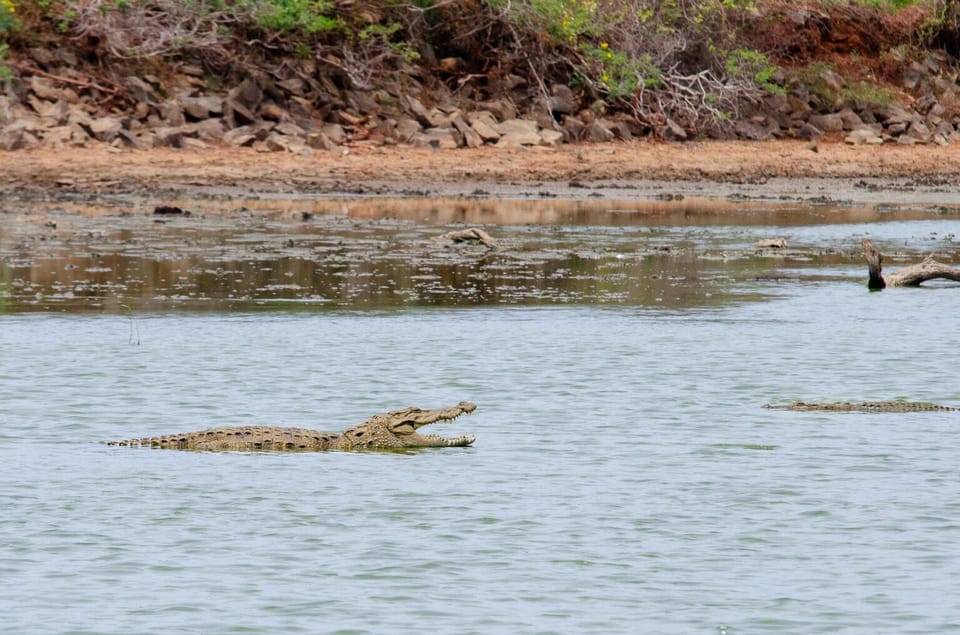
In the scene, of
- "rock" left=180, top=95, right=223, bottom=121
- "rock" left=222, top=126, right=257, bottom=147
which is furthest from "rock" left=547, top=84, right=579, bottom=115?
"rock" left=180, top=95, right=223, bottom=121

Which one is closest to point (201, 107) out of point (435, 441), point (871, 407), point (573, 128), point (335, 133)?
point (335, 133)

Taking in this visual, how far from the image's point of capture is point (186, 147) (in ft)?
94.6

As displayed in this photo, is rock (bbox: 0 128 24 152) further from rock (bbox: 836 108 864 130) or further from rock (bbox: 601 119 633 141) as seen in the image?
rock (bbox: 836 108 864 130)

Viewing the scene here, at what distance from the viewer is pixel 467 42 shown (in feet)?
115

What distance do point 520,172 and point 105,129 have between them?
23.1 feet

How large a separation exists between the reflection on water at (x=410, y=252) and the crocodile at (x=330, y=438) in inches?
266

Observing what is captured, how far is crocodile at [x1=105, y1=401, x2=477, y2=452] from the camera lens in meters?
10.3

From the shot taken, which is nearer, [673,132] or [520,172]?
[520,172]

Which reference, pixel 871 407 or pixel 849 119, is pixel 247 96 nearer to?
pixel 849 119

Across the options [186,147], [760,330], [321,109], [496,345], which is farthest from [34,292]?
[321,109]

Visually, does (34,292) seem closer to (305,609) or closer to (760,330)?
(760,330)

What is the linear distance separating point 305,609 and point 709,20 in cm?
3102

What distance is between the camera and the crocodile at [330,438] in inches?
404

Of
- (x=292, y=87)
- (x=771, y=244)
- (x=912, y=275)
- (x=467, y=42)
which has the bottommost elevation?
(x=912, y=275)
